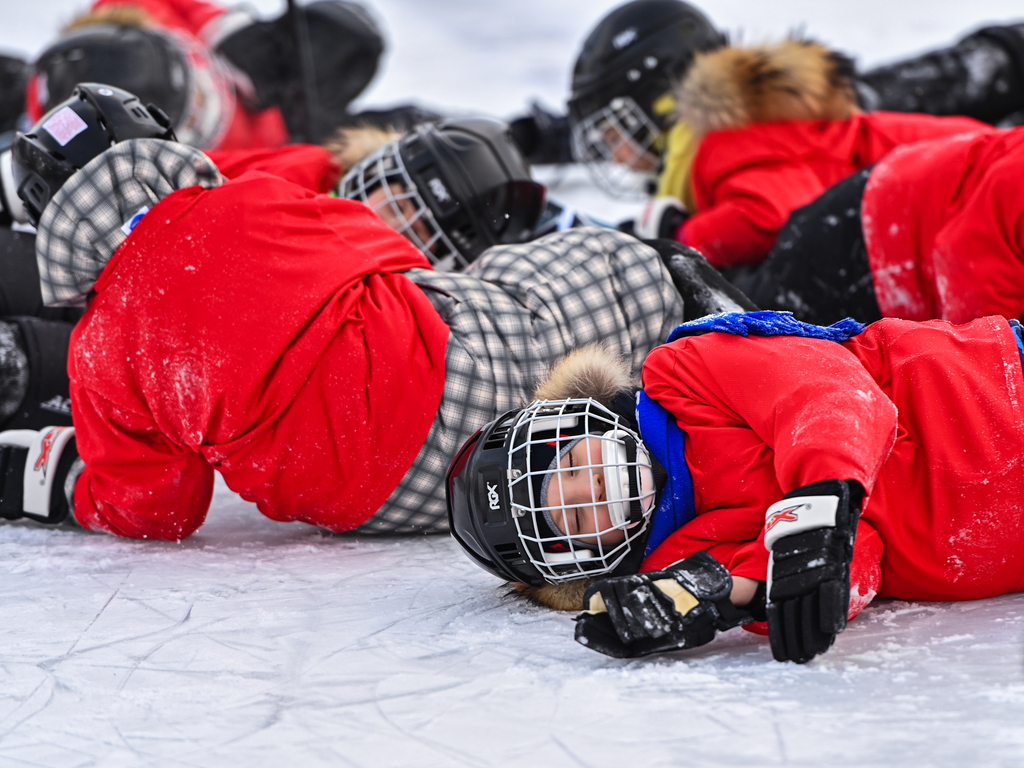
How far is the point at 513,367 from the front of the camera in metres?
1.86

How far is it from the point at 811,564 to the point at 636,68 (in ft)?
8.19

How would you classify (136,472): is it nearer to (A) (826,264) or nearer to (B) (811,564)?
(B) (811,564)

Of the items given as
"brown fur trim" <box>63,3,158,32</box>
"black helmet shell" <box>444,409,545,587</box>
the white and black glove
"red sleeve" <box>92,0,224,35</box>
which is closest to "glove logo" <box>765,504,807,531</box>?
"black helmet shell" <box>444,409,545,587</box>

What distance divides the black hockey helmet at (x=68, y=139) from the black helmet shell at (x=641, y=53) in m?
1.77

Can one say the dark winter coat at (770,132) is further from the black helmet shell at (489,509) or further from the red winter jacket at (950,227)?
the black helmet shell at (489,509)

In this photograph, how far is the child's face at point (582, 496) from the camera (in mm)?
1323

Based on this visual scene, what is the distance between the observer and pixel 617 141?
3.43 m

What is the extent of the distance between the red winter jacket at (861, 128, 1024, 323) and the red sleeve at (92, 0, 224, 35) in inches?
143

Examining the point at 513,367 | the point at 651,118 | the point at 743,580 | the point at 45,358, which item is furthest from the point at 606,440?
the point at 651,118

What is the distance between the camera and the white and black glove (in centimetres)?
313

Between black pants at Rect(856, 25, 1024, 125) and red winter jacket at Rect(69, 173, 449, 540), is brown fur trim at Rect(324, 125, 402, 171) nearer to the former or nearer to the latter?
red winter jacket at Rect(69, 173, 449, 540)

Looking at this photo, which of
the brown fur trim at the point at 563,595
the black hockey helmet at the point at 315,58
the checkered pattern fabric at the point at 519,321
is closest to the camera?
the brown fur trim at the point at 563,595

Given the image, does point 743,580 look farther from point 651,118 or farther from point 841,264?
point 651,118

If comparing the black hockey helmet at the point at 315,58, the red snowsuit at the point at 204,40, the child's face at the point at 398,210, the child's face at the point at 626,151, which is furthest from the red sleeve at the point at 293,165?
the black hockey helmet at the point at 315,58
